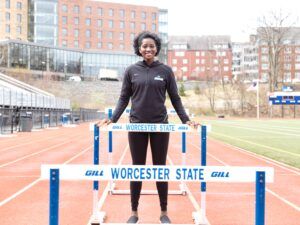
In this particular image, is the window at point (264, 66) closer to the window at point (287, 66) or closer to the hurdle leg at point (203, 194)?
the window at point (287, 66)

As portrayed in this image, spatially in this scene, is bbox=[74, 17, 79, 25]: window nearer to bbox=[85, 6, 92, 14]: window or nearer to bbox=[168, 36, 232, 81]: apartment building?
bbox=[85, 6, 92, 14]: window

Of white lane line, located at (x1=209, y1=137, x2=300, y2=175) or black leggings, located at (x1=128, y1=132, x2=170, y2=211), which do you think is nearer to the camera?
black leggings, located at (x1=128, y1=132, x2=170, y2=211)

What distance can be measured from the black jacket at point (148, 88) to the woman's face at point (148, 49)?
3.3 inches

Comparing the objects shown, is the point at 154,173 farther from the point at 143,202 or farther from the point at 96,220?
the point at 143,202

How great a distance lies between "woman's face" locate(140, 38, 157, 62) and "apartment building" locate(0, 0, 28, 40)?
3224 inches

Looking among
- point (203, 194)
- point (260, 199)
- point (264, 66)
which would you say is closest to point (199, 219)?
point (203, 194)

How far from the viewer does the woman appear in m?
5.14

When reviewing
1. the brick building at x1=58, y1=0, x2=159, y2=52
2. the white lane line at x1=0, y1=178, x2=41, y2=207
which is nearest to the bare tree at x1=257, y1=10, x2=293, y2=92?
the brick building at x1=58, y1=0, x2=159, y2=52

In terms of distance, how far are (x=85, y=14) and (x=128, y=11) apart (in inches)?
336

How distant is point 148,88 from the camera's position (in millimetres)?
5117

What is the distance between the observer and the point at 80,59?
87.0 m

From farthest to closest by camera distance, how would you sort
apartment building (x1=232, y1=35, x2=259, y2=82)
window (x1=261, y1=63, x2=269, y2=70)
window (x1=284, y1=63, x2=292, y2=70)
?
1. apartment building (x1=232, y1=35, x2=259, y2=82)
2. window (x1=261, y1=63, x2=269, y2=70)
3. window (x1=284, y1=63, x2=292, y2=70)

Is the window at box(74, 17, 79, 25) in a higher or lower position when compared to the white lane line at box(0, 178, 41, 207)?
higher

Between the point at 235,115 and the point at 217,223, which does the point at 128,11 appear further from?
the point at 217,223
